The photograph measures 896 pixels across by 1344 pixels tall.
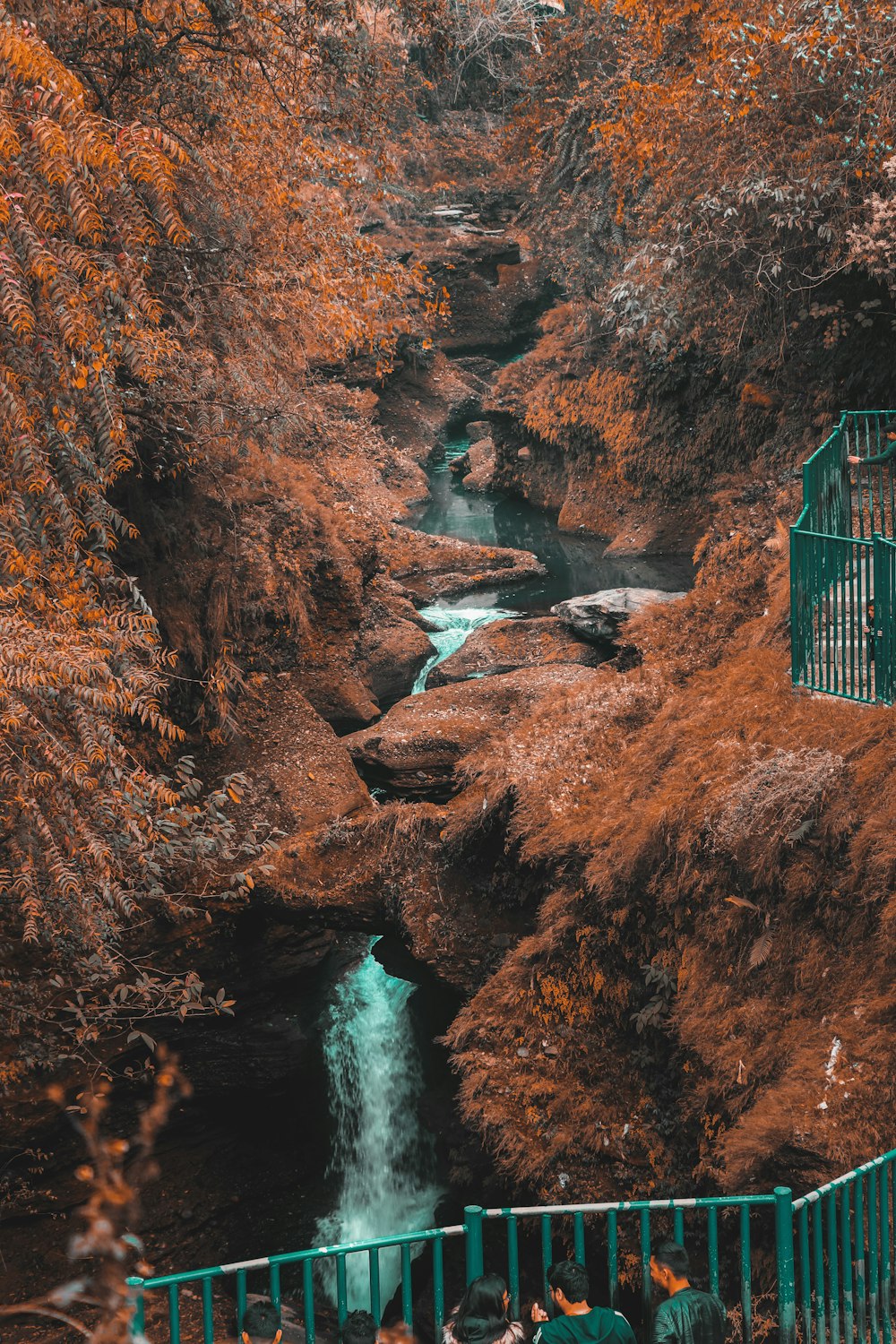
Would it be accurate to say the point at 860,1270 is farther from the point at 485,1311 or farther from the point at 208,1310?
the point at 208,1310

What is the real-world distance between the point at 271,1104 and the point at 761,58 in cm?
1357

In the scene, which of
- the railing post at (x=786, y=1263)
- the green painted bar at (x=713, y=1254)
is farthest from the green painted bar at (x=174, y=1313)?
the railing post at (x=786, y=1263)

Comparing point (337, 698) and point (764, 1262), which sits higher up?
point (337, 698)

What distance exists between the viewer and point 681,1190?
7.17 meters

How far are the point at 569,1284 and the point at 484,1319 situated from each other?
39 cm

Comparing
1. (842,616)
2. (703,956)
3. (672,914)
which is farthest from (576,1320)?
(842,616)

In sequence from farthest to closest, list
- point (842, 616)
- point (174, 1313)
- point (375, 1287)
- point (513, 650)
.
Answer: point (513, 650), point (842, 616), point (375, 1287), point (174, 1313)

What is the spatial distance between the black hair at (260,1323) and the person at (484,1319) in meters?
0.77

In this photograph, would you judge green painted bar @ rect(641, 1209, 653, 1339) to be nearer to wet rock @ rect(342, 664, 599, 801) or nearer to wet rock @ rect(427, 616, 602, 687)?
wet rock @ rect(342, 664, 599, 801)

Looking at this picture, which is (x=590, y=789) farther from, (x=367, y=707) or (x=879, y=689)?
(x=367, y=707)

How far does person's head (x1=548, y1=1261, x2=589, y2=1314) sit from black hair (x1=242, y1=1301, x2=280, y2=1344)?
3.90 ft

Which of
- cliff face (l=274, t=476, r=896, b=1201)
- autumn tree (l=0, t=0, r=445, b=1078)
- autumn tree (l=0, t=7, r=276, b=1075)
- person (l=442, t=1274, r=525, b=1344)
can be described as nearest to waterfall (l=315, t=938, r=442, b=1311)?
cliff face (l=274, t=476, r=896, b=1201)

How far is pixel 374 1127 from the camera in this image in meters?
10.7

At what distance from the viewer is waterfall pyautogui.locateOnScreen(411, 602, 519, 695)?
17.2 m
